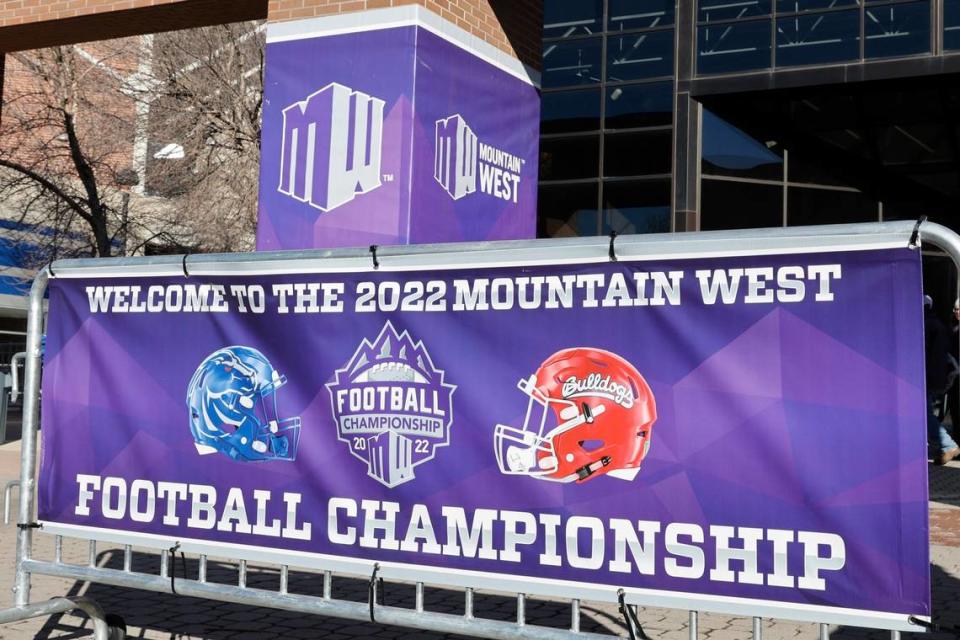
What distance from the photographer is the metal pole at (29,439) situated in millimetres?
5430

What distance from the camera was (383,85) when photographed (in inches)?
312

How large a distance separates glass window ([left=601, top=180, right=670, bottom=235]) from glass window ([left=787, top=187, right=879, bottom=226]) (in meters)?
2.69

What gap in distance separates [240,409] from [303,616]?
2.37 meters

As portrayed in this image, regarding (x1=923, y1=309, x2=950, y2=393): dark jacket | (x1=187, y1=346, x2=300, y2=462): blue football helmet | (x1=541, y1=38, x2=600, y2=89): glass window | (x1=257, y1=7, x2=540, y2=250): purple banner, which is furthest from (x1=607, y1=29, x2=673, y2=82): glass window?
(x1=187, y1=346, x2=300, y2=462): blue football helmet

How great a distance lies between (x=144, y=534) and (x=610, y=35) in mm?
20000

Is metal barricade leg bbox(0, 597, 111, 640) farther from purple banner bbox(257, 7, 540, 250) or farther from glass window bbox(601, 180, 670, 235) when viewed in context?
glass window bbox(601, 180, 670, 235)

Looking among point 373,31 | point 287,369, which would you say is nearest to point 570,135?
point 373,31

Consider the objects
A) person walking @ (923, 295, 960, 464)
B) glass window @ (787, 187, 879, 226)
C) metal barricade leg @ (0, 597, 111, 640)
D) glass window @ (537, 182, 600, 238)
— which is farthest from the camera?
glass window @ (537, 182, 600, 238)

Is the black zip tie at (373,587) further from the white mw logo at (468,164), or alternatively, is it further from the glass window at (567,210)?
the glass window at (567,210)

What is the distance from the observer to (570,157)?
78.8 ft

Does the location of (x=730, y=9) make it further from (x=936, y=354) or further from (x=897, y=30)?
(x=936, y=354)

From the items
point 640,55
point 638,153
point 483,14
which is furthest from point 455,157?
point 640,55

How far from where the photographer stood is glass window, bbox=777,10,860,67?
69.3 feet

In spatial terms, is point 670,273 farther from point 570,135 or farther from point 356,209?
point 570,135
